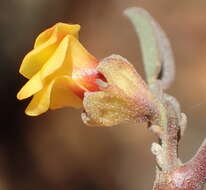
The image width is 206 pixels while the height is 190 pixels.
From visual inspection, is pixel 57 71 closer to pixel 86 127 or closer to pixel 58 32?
pixel 58 32

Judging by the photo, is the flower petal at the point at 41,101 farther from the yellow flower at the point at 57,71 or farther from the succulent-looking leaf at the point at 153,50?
the succulent-looking leaf at the point at 153,50

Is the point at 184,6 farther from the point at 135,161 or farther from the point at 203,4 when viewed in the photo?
the point at 135,161

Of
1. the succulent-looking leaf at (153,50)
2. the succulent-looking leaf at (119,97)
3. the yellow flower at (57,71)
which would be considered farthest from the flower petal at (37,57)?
the succulent-looking leaf at (153,50)

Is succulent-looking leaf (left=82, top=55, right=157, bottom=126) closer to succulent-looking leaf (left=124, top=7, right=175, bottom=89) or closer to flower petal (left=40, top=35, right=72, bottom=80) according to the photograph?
flower petal (left=40, top=35, right=72, bottom=80)

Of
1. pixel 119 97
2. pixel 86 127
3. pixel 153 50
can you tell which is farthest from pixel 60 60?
pixel 86 127

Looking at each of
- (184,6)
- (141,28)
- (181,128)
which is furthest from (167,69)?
(184,6)
